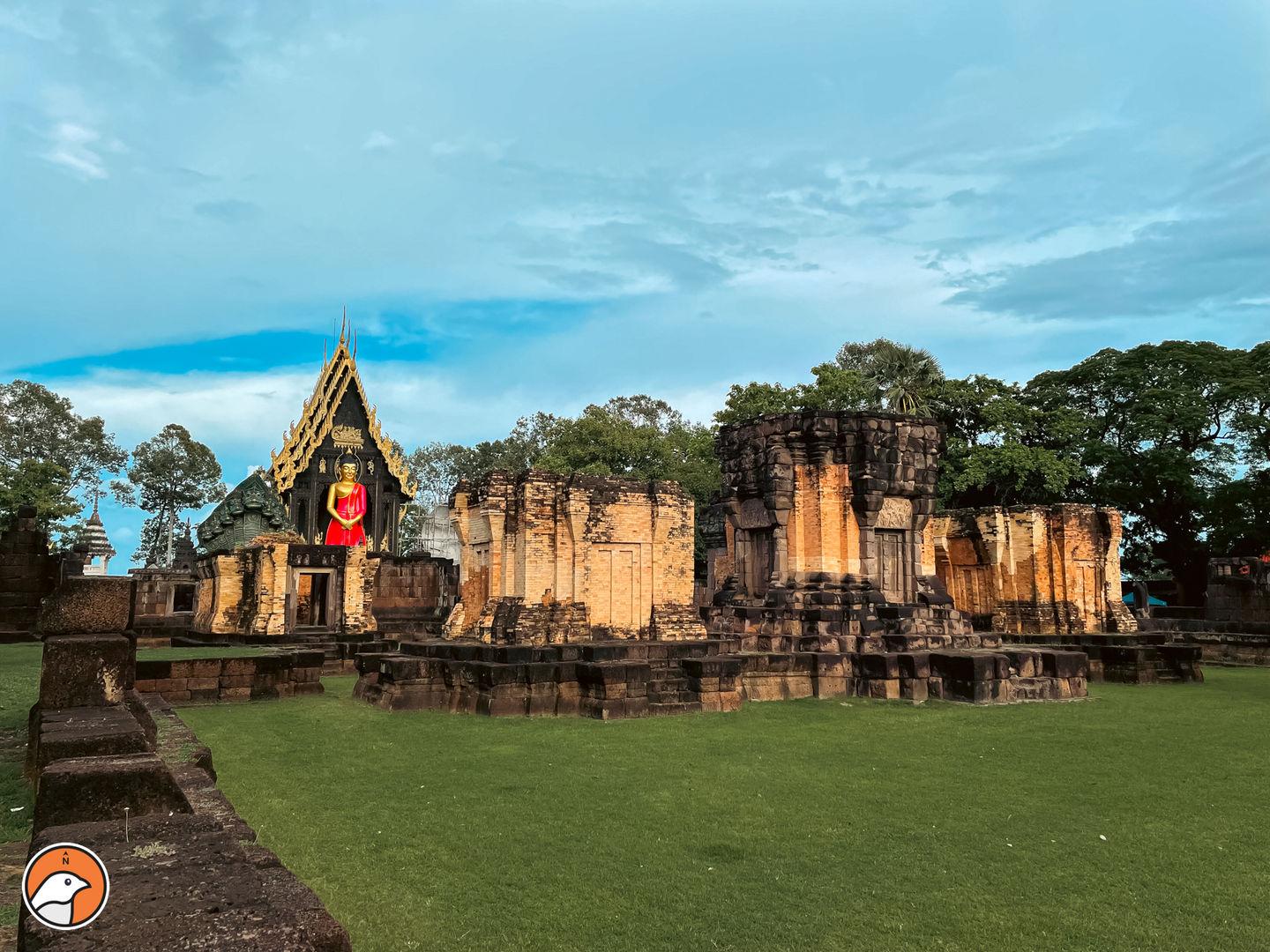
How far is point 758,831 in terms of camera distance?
6.24 m

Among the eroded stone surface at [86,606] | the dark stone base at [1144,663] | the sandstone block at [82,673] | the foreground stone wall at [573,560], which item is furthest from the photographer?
the dark stone base at [1144,663]

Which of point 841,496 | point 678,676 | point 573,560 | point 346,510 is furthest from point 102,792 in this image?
point 346,510

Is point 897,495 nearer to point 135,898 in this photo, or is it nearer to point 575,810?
point 575,810

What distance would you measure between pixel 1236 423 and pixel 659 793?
3386 cm

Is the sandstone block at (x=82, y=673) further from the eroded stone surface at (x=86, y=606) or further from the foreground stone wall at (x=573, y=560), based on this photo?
the foreground stone wall at (x=573, y=560)

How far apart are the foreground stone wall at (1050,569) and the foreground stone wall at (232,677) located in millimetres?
15029

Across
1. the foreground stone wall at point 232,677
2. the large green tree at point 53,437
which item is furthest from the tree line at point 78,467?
the foreground stone wall at point 232,677

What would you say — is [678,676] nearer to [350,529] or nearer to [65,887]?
[65,887]

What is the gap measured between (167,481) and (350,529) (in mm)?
25180

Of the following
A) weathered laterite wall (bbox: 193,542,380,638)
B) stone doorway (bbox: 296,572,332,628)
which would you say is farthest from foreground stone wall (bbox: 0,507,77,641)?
stone doorway (bbox: 296,572,332,628)

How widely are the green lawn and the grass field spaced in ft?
0.08

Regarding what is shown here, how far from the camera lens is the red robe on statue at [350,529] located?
34.8m

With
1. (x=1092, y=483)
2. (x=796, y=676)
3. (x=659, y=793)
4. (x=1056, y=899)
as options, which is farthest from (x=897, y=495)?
(x=1092, y=483)

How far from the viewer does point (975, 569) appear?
23828mm
